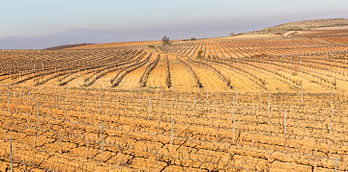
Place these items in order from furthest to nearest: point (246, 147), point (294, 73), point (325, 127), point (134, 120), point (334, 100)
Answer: point (294, 73) → point (334, 100) → point (134, 120) → point (325, 127) → point (246, 147)

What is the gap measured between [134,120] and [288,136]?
23.8 ft

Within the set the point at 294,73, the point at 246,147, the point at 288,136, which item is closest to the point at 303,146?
the point at 288,136

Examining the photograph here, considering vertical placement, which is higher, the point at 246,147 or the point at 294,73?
the point at 294,73

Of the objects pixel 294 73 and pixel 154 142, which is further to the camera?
pixel 294 73

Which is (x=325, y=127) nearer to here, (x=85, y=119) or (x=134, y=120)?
(x=134, y=120)

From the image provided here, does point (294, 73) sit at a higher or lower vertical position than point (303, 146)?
higher

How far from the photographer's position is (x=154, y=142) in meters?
10.3

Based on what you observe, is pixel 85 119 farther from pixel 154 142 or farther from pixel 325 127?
pixel 325 127

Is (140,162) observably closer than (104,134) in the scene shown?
Yes

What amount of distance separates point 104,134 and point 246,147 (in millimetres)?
5968

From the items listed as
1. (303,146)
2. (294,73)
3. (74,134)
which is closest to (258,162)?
(303,146)

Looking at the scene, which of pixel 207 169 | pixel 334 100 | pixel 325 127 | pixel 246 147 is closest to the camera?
pixel 207 169

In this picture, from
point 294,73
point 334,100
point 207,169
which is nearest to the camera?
point 207,169

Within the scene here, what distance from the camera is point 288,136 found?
10984mm
